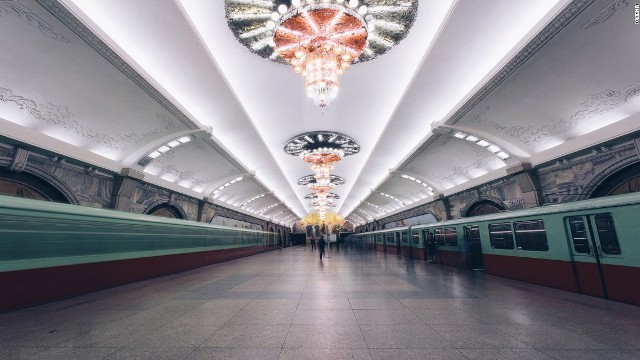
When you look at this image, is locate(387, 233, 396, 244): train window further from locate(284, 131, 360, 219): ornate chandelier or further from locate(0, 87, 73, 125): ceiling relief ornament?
locate(0, 87, 73, 125): ceiling relief ornament

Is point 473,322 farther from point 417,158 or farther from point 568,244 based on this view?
point 417,158

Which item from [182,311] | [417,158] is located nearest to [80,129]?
[182,311]

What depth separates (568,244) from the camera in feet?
16.1

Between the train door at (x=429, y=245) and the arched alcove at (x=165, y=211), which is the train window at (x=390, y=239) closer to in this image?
the train door at (x=429, y=245)

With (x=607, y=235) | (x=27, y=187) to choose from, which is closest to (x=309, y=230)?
(x=27, y=187)

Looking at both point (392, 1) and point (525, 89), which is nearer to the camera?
point (392, 1)

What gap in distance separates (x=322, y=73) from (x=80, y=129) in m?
6.80

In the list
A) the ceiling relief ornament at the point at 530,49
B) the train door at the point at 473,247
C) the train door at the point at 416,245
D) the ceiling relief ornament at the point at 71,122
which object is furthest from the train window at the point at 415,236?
the ceiling relief ornament at the point at 71,122

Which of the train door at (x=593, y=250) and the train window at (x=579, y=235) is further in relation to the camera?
the train window at (x=579, y=235)

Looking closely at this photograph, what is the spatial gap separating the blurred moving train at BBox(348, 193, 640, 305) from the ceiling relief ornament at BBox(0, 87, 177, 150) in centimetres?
1024

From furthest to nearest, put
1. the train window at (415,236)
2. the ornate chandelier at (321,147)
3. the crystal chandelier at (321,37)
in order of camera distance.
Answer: the ornate chandelier at (321,147)
the train window at (415,236)
the crystal chandelier at (321,37)

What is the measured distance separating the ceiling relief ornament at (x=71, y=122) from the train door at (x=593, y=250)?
10.5m

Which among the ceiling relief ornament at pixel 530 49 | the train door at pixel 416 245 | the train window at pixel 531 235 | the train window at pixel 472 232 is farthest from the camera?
the train door at pixel 416 245

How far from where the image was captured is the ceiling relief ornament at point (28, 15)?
4.11m
